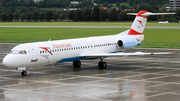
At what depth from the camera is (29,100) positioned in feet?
59.9

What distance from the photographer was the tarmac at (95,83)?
18969 millimetres

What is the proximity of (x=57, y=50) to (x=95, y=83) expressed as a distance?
6.34 metres

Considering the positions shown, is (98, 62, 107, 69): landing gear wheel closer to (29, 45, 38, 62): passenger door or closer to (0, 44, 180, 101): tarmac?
(0, 44, 180, 101): tarmac

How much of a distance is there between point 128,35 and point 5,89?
54.0 ft

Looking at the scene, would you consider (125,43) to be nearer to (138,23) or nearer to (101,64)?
(138,23)

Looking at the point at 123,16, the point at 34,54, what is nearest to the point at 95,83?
the point at 34,54

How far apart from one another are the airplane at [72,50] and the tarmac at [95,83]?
42.8 inches

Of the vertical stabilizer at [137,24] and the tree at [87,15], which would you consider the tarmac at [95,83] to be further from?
the tree at [87,15]

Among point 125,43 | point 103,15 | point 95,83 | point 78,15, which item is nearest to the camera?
A: point 95,83

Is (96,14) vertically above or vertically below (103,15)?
above

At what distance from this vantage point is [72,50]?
2923 cm

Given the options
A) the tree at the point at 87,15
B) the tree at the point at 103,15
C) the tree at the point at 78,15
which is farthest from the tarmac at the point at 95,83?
the tree at the point at 78,15

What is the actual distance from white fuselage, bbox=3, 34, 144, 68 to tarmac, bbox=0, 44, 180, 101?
1189 mm

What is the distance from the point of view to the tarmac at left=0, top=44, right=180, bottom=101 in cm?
1897
